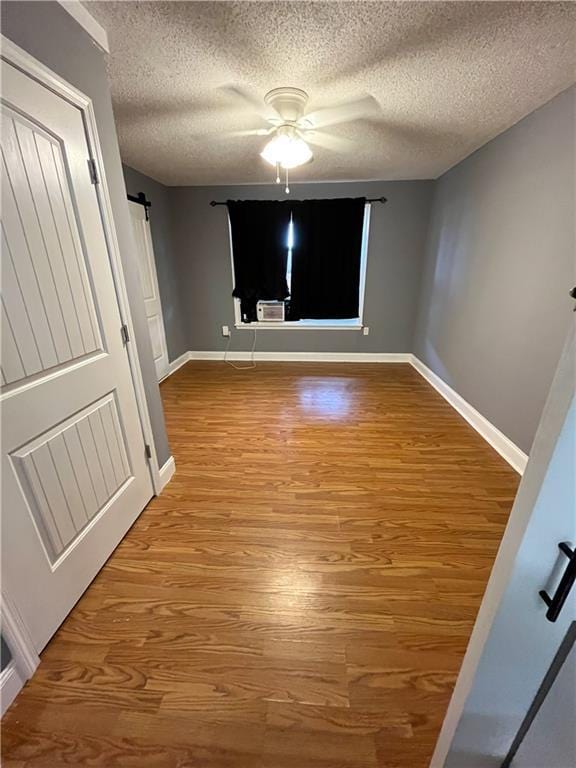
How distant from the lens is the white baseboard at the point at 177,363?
4.13m

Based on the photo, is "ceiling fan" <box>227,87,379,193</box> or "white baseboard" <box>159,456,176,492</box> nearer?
"ceiling fan" <box>227,87,379,193</box>

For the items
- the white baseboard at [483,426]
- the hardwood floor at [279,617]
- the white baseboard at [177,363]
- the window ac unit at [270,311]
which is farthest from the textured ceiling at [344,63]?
the white baseboard at [177,363]

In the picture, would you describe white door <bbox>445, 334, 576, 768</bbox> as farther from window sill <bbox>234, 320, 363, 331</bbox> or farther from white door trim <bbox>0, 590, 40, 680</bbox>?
window sill <bbox>234, 320, 363, 331</bbox>

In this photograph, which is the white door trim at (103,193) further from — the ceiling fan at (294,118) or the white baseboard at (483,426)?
the white baseboard at (483,426)

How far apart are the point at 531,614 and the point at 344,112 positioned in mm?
2707

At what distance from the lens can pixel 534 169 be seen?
2.10 meters

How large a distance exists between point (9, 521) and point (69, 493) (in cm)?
27

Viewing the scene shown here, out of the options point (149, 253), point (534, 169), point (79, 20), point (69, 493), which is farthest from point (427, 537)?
point (149, 253)

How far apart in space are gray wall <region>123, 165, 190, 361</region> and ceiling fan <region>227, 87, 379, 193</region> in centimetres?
190

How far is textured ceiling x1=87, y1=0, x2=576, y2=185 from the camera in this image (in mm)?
1296

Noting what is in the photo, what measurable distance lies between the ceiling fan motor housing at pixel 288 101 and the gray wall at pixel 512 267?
156 cm

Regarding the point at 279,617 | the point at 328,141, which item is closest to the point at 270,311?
the point at 328,141

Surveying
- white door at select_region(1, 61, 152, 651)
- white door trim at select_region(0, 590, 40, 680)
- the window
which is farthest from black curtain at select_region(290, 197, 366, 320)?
white door trim at select_region(0, 590, 40, 680)

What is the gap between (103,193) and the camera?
140 centimetres
